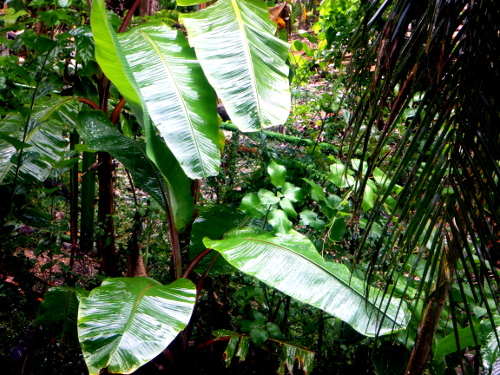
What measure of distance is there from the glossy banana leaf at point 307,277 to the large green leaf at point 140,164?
13.9 inches

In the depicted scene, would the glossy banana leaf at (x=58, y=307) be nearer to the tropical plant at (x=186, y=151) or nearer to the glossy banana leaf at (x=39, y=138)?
the tropical plant at (x=186, y=151)

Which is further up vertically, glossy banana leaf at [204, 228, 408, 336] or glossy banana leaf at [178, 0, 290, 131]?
glossy banana leaf at [178, 0, 290, 131]

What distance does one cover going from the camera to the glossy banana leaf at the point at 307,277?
1851 millimetres

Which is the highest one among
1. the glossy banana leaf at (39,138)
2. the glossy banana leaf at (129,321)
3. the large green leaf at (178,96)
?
the large green leaf at (178,96)

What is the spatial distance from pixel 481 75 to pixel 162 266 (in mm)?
2692

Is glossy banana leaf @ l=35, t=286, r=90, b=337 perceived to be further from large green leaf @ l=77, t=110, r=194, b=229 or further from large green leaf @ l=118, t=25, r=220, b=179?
large green leaf @ l=118, t=25, r=220, b=179

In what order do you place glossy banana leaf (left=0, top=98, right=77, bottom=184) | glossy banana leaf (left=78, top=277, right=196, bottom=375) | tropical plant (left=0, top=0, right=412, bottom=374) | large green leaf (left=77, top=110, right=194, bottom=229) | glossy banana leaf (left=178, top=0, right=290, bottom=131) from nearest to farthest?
glossy banana leaf (left=78, top=277, right=196, bottom=375) < tropical plant (left=0, top=0, right=412, bottom=374) < glossy banana leaf (left=178, top=0, right=290, bottom=131) < large green leaf (left=77, top=110, right=194, bottom=229) < glossy banana leaf (left=0, top=98, right=77, bottom=184)

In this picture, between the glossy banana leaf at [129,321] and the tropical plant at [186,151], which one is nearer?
the glossy banana leaf at [129,321]

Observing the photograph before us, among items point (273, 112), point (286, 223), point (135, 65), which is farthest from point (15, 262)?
point (273, 112)

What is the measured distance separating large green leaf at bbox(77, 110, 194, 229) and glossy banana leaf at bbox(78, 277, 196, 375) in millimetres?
479

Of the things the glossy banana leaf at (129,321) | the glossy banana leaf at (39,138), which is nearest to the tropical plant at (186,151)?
the glossy banana leaf at (129,321)

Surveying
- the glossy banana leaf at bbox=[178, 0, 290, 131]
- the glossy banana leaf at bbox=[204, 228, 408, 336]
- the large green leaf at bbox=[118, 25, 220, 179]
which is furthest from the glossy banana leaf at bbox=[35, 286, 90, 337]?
the glossy banana leaf at bbox=[178, 0, 290, 131]

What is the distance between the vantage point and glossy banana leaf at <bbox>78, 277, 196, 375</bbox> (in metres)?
1.62

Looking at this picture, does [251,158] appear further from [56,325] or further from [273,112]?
[56,325]
